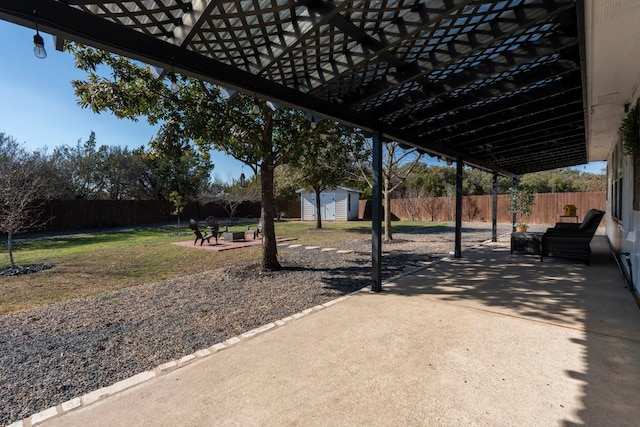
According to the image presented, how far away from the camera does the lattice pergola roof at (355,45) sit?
7.68 feet

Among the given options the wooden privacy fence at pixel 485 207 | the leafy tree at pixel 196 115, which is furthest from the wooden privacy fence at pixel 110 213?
the leafy tree at pixel 196 115

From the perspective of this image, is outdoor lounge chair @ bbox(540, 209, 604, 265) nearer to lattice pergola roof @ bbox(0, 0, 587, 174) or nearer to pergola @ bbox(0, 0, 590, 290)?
pergola @ bbox(0, 0, 590, 290)

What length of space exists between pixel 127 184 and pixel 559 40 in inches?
1094

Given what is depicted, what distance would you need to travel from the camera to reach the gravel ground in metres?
2.45

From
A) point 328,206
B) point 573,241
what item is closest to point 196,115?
point 573,241

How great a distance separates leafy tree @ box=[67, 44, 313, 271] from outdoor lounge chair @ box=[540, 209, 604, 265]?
5.94 meters

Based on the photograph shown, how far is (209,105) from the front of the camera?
5.45m

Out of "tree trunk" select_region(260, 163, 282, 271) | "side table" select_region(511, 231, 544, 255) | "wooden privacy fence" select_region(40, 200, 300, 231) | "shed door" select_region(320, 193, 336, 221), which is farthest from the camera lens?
"shed door" select_region(320, 193, 336, 221)

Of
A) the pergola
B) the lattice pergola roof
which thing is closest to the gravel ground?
the pergola

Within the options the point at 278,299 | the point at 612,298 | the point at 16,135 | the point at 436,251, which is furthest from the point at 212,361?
the point at 16,135

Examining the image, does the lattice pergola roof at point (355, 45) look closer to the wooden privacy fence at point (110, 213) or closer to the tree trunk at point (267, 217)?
the tree trunk at point (267, 217)

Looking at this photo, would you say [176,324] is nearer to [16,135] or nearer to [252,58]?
[252,58]

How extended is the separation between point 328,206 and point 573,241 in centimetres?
2093

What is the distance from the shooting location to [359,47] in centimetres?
312
